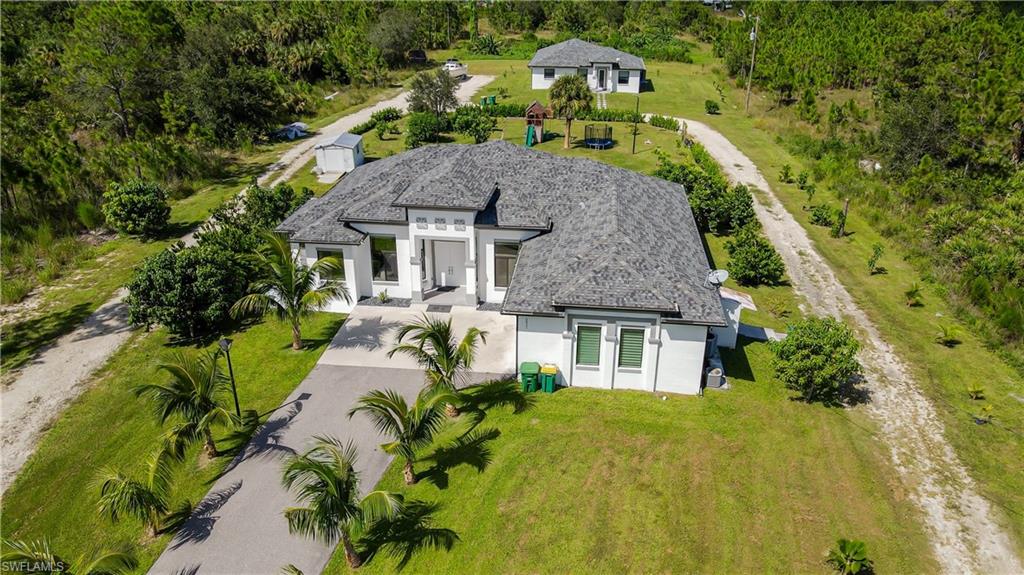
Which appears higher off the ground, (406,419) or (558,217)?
(558,217)

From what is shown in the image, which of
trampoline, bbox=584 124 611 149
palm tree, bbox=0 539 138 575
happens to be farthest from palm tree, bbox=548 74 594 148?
palm tree, bbox=0 539 138 575

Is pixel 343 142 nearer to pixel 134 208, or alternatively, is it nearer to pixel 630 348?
pixel 134 208

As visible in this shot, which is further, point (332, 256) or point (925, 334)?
point (332, 256)

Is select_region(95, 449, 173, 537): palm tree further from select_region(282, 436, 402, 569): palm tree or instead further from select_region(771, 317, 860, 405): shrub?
select_region(771, 317, 860, 405): shrub

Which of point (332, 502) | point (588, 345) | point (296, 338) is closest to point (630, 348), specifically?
point (588, 345)

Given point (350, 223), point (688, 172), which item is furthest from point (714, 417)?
point (688, 172)

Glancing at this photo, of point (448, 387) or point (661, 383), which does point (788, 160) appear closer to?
point (661, 383)
